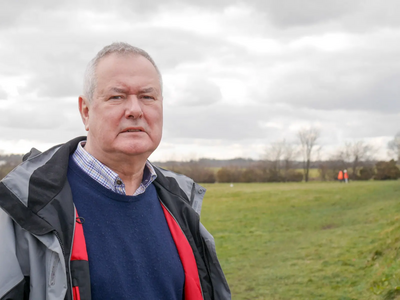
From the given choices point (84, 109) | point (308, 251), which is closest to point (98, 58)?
point (84, 109)

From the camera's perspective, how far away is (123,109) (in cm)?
290

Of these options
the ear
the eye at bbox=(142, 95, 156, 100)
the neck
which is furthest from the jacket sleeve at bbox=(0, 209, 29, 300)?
the eye at bbox=(142, 95, 156, 100)

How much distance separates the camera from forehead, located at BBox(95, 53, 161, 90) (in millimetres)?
2924

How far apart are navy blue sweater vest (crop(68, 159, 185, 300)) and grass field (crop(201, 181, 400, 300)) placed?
5009mm

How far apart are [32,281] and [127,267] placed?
0.61 m

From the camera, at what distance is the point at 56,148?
3.03 meters

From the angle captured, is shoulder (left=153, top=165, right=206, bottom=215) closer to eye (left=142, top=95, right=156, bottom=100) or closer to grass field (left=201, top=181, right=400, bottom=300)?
eye (left=142, top=95, right=156, bottom=100)

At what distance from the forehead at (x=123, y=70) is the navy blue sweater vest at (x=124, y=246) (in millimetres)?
625

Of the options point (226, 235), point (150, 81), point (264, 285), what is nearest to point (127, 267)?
point (150, 81)

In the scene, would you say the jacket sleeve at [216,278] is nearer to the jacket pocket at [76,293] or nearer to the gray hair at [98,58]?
the jacket pocket at [76,293]

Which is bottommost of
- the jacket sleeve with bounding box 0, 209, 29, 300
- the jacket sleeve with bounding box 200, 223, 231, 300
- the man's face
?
the jacket sleeve with bounding box 200, 223, 231, 300

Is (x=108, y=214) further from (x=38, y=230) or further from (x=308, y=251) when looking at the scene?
(x=308, y=251)

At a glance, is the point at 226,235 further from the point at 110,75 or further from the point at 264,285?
the point at 110,75

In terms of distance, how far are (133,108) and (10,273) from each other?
1.22 metres
